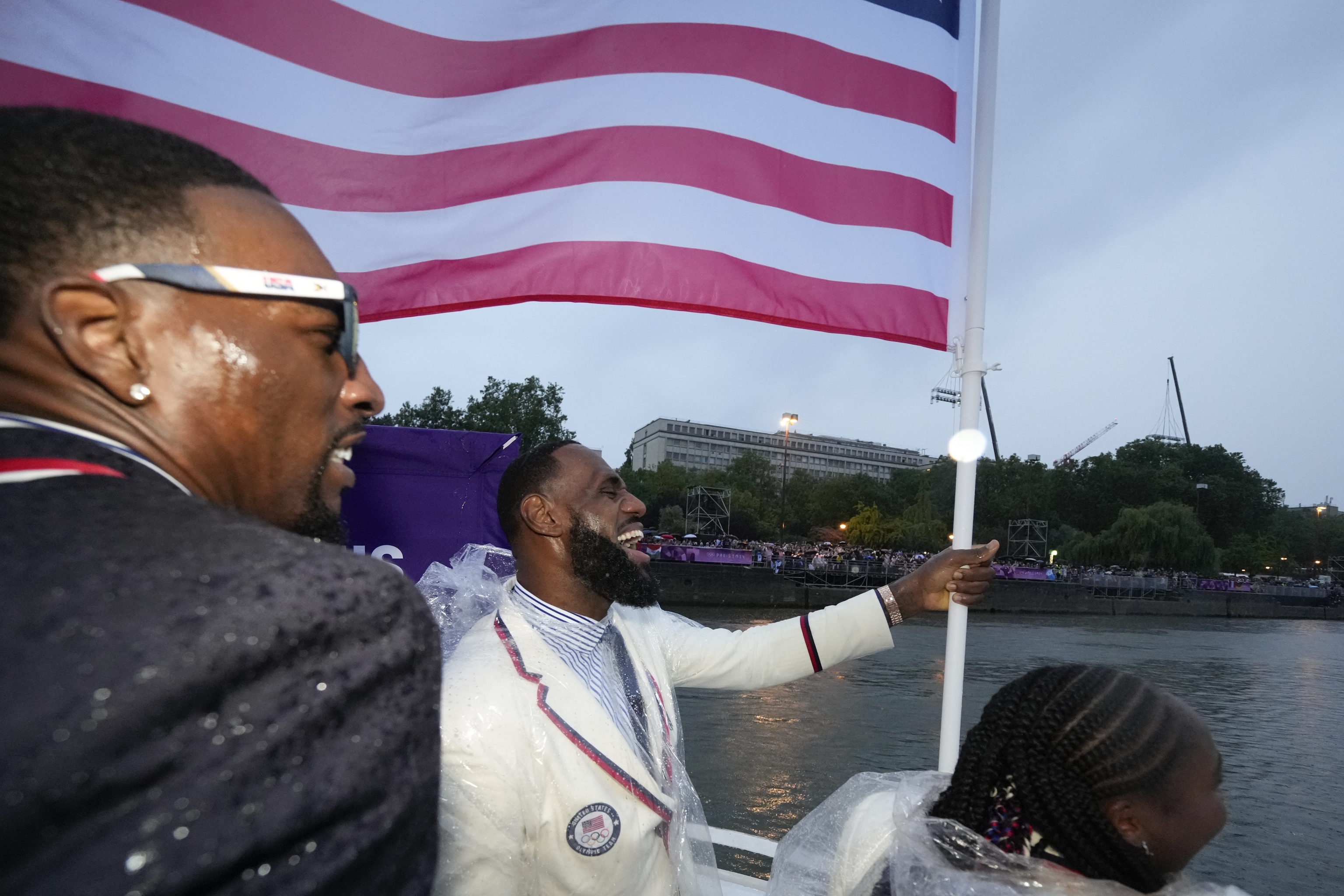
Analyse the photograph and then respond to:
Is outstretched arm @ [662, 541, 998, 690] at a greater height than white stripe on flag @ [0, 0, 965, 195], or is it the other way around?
white stripe on flag @ [0, 0, 965, 195]

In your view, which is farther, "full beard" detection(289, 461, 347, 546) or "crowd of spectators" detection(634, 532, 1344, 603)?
"crowd of spectators" detection(634, 532, 1344, 603)

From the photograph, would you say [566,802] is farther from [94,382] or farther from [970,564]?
[94,382]

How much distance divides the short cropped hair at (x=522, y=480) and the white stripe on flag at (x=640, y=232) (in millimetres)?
968

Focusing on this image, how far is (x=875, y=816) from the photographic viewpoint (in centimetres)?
175

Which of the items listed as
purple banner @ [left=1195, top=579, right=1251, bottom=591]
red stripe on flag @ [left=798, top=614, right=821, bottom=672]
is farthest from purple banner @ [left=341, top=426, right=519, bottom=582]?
purple banner @ [left=1195, top=579, right=1251, bottom=591]

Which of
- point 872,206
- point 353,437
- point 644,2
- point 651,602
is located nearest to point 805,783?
point 651,602

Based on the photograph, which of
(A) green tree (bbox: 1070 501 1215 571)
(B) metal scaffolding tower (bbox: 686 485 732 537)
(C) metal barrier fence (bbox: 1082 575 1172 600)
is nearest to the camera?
(C) metal barrier fence (bbox: 1082 575 1172 600)

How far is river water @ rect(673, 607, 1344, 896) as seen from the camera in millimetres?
6840

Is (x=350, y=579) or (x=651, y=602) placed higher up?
(x=350, y=579)

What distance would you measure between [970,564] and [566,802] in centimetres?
150

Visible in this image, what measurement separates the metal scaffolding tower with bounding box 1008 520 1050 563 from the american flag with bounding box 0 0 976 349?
2239 inches

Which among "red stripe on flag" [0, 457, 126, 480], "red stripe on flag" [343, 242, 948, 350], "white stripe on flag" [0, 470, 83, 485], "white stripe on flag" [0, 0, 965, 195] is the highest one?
"white stripe on flag" [0, 0, 965, 195]

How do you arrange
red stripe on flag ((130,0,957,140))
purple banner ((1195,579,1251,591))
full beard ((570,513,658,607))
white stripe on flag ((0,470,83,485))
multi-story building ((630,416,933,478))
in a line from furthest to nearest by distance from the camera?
multi-story building ((630,416,933,478)), purple banner ((1195,579,1251,591)), red stripe on flag ((130,0,957,140)), full beard ((570,513,658,607)), white stripe on flag ((0,470,83,485))

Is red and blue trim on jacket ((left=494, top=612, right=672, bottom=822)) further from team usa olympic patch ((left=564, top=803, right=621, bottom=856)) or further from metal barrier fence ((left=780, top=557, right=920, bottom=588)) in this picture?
metal barrier fence ((left=780, top=557, right=920, bottom=588))
